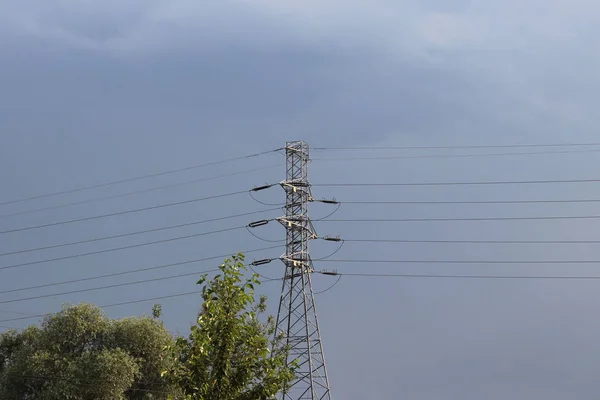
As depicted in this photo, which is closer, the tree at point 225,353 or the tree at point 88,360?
the tree at point 225,353

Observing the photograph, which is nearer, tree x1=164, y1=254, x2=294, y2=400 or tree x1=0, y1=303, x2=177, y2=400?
tree x1=164, y1=254, x2=294, y2=400

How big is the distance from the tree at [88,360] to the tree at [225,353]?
161ft

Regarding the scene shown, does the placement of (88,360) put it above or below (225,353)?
above

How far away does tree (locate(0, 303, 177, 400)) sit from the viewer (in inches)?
2689

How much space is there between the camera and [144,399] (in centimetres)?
7094

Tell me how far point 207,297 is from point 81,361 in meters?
51.7

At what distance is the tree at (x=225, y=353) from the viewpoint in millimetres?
21109

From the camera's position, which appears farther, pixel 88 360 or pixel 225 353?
pixel 88 360

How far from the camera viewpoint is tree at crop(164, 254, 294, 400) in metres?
21.1

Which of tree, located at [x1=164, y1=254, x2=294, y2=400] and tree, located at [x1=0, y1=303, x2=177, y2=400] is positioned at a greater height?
tree, located at [x1=0, y1=303, x2=177, y2=400]

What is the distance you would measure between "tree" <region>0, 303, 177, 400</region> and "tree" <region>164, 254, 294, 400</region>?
49103 millimetres

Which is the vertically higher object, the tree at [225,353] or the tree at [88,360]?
the tree at [88,360]

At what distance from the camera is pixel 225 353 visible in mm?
21156

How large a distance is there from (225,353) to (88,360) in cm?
5146
